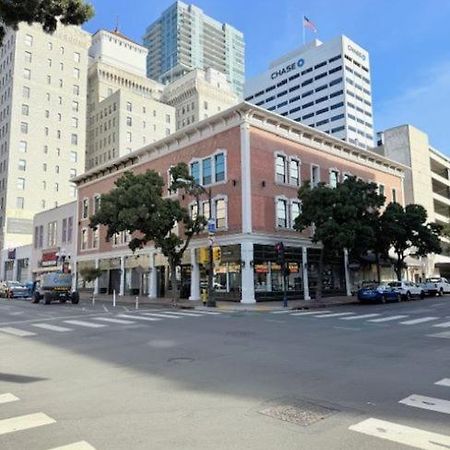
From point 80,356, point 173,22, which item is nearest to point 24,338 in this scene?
point 80,356

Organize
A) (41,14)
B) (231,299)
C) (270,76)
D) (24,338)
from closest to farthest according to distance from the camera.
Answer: (41,14) < (24,338) < (231,299) < (270,76)

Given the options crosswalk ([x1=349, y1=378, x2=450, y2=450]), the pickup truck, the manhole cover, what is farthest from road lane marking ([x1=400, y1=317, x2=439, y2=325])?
the pickup truck

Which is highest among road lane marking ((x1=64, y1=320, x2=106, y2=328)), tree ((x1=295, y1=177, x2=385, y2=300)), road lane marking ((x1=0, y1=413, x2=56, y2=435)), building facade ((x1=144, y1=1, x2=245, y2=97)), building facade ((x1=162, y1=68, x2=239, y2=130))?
building facade ((x1=144, y1=1, x2=245, y2=97))

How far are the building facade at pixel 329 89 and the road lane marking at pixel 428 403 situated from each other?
→ 125 m

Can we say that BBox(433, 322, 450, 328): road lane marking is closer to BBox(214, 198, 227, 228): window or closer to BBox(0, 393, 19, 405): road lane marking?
BBox(0, 393, 19, 405): road lane marking

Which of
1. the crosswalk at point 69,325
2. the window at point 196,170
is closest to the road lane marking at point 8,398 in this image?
the crosswalk at point 69,325

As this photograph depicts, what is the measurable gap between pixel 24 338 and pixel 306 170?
28542 millimetres

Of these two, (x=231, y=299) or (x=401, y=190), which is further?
(x=401, y=190)

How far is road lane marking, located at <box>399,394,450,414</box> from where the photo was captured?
618cm

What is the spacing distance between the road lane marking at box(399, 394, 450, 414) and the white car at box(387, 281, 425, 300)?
28187 millimetres

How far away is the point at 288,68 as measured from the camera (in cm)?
14588

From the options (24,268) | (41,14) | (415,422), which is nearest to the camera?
(415,422)

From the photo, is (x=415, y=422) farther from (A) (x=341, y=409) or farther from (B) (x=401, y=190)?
(B) (x=401, y=190)

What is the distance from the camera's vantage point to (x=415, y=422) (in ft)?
18.4
